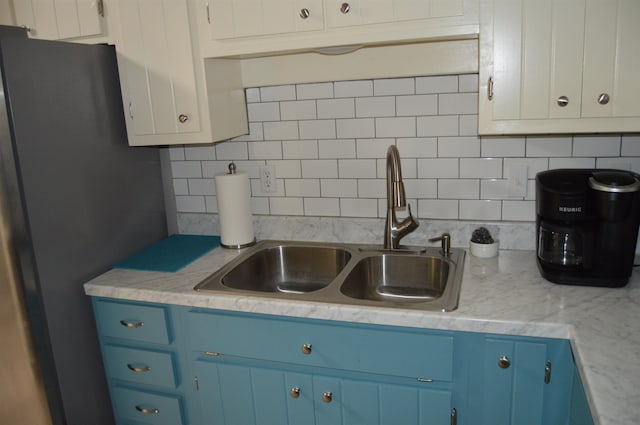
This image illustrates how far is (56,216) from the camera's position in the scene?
1740 mm

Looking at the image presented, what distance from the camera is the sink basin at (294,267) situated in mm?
2070

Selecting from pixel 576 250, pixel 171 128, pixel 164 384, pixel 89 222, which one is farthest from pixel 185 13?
pixel 576 250

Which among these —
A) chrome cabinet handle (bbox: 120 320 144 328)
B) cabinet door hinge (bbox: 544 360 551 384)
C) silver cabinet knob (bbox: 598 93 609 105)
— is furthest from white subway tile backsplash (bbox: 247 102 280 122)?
cabinet door hinge (bbox: 544 360 551 384)

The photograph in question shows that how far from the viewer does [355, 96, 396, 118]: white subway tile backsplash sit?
6.48ft

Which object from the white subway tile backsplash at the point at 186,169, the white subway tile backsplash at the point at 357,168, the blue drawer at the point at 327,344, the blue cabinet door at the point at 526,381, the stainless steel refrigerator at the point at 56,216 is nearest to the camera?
the blue cabinet door at the point at 526,381

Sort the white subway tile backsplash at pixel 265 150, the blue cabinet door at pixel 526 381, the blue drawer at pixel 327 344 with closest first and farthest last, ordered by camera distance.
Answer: the blue cabinet door at pixel 526 381
the blue drawer at pixel 327 344
the white subway tile backsplash at pixel 265 150

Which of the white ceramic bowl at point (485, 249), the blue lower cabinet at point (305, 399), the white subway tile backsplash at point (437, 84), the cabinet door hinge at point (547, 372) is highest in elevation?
the white subway tile backsplash at point (437, 84)

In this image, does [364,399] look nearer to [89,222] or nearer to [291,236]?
[291,236]

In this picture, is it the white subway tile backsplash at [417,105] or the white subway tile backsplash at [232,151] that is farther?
the white subway tile backsplash at [232,151]

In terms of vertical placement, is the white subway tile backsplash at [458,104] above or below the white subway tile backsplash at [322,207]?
above

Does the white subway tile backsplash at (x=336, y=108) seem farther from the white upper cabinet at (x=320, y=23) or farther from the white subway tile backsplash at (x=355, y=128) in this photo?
the white upper cabinet at (x=320, y=23)

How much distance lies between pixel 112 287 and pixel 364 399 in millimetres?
943

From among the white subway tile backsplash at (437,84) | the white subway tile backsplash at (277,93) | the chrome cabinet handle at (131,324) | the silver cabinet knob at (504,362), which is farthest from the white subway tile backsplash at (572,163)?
the chrome cabinet handle at (131,324)

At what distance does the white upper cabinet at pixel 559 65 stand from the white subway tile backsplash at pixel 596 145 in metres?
0.32
